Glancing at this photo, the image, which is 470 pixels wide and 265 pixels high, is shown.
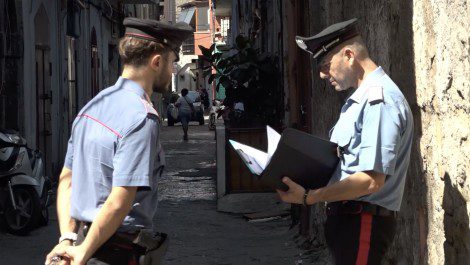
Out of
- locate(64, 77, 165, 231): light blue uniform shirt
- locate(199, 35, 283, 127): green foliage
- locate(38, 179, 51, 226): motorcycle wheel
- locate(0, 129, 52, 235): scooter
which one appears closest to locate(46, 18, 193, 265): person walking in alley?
locate(64, 77, 165, 231): light blue uniform shirt

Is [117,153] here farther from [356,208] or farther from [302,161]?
[356,208]

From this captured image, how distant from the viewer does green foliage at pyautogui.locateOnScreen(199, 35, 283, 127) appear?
44.0 ft

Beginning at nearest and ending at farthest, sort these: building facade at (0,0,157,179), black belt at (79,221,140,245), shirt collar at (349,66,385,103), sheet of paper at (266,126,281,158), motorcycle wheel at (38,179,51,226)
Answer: black belt at (79,221,140,245) < shirt collar at (349,66,385,103) < sheet of paper at (266,126,281,158) < motorcycle wheel at (38,179,51,226) < building facade at (0,0,157,179)

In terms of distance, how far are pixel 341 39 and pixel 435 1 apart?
0.89 meters

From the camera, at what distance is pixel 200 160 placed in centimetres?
2164

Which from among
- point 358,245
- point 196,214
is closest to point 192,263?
point 196,214

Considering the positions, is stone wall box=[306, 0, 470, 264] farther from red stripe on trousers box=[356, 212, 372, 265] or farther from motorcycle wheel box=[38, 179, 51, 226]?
motorcycle wheel box=[38, 179, 51, 226]

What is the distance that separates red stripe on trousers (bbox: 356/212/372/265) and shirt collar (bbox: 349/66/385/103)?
47 cm

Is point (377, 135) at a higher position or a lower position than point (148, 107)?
lower

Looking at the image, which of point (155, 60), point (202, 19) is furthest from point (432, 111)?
point (202, 19)

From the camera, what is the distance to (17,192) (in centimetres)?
1078

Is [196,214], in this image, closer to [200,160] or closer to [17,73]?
[17,73]

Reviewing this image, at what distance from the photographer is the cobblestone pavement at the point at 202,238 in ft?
30.4

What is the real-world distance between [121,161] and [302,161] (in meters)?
0.96
